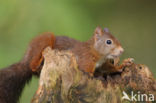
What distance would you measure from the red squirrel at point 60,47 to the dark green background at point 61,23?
0.72 meters

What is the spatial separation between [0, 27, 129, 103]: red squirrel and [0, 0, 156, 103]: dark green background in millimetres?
717

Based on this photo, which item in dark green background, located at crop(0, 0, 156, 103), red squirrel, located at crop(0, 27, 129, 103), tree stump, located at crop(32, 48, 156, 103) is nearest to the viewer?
tree stump, located at crop(32, 48, 156, 103)

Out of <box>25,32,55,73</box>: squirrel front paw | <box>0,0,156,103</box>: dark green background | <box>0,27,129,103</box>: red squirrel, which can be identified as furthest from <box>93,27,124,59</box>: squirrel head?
<box>0,0,156,103</box>: dark green background

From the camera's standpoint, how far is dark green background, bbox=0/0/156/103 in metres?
2.97

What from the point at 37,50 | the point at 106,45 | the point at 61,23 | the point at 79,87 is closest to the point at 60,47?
the point at 37,50

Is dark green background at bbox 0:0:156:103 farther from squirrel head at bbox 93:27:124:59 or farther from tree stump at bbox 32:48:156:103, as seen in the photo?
tree stump at bbox 32:48:156:103

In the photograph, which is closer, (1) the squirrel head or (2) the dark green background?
(1) the squirrel head

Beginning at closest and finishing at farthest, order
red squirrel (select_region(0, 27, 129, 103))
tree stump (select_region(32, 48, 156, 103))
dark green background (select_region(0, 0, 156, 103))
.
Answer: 1. tree stump (select_region(32, 48, 156, 103))
2. red squirrel (select_region(0, 27, 129, 103))
3. dark green background (select_region(0, 0, 156, 103))

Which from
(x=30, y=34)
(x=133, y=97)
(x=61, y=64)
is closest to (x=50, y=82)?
(x=61, y=64)

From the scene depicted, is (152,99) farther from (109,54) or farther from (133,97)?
(109,54)

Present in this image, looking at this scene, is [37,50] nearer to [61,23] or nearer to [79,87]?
[79,87]

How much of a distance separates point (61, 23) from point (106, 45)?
1051 millimetres

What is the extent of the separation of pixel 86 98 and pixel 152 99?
1.04 ft

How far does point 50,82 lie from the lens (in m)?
1.54
